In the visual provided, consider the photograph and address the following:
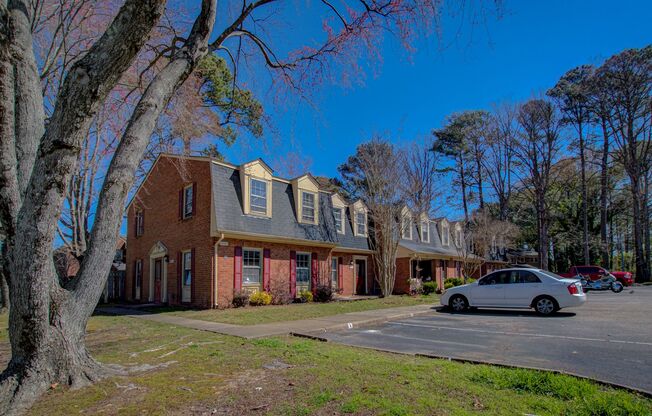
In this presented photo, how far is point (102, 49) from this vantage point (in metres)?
4.43

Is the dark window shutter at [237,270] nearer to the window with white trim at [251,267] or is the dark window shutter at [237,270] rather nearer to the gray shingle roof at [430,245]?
the window with white trim at [251,267]

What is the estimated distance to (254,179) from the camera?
17.5 m

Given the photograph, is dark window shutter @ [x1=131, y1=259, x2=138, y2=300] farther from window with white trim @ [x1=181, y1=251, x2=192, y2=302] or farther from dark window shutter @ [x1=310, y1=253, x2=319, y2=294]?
dark window shutter @ [x1=310, y1=253, x2=319, y2=294]

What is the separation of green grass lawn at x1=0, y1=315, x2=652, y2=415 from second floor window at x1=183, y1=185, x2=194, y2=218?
36.5 feet

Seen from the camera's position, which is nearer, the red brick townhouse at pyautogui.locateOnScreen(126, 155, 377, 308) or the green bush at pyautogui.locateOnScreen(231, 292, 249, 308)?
the green bush at pyautogui.locateOnScreen(231, 292, 249, 308)

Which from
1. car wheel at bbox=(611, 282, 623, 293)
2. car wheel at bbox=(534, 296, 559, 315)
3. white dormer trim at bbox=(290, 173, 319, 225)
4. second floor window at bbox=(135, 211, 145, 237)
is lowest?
car wheel at bbox=(611, 282, 623, 293)

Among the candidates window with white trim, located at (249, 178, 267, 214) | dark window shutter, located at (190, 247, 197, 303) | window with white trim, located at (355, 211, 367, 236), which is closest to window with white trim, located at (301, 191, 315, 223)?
window with white trim, located at (249, 178, 267, 214)

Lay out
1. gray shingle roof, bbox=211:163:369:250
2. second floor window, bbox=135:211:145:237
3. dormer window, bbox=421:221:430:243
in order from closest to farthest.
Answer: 1. gray shingle roof, bbox=211:163:369:250
2. second floor window, bbox=135:211:145:237
3. dormer window, bbox=421:221:430:243

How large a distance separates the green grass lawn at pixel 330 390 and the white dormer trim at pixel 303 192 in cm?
1304

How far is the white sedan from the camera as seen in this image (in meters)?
12.4

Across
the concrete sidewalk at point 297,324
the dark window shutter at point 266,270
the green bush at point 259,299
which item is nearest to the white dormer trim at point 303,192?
the dark window shutter at point 266,270

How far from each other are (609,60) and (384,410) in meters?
42.8

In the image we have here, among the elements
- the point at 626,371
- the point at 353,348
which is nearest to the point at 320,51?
the point at 353,348

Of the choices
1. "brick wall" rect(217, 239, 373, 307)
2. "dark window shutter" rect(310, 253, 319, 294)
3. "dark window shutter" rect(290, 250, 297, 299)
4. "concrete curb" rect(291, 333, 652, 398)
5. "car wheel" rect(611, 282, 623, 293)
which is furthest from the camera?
"car wheel" rect(611, 282, 623, 293)
